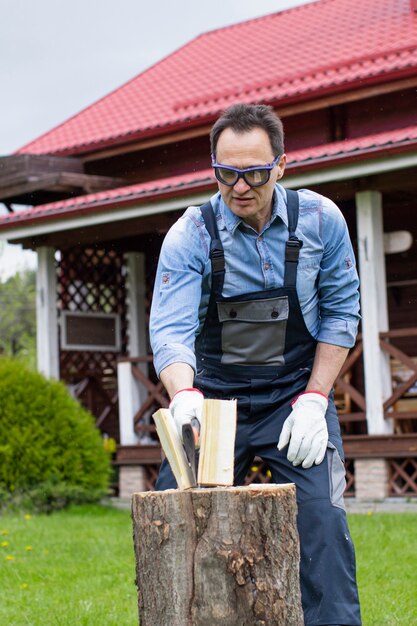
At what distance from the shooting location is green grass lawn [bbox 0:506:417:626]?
548 cm

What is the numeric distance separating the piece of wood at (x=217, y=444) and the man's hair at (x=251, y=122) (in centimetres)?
92

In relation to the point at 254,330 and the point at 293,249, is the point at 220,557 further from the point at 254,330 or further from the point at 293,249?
the point at 293,249

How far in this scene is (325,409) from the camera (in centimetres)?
378

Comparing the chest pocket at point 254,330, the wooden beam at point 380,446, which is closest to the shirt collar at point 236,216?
the chest pocket at point 254,330

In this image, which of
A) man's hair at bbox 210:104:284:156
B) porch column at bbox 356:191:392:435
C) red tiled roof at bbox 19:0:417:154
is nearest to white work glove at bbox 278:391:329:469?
man's hair at bbox 210:104:284:156

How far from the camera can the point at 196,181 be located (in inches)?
424

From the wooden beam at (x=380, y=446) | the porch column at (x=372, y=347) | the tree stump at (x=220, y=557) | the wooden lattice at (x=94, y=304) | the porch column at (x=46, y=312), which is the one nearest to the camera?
the tree stump at (x=220, y=557)

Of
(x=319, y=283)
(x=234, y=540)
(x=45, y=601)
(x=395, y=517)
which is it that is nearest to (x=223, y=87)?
(x=395, y=517)

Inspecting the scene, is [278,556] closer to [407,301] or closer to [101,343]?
[407,301]

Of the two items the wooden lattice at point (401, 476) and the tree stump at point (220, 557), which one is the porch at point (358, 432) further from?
the tree stump at point (220, 557)

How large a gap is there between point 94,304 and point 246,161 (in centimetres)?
1087

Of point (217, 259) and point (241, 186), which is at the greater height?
point (241, 186)

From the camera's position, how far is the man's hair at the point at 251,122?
3.68 meters

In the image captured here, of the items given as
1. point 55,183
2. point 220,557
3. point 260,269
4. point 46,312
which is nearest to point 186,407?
point 220,557
